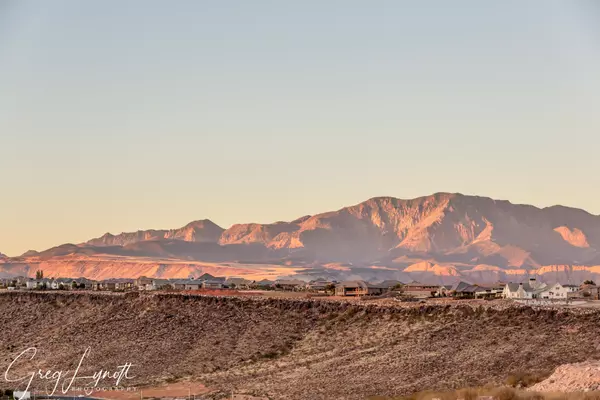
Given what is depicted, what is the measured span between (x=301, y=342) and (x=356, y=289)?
218 ft

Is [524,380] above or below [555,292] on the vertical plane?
below

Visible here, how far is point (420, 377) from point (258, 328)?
3707 centimetres

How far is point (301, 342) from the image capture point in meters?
98.5

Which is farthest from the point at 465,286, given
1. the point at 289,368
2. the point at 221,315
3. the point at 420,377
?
the point at 420,377

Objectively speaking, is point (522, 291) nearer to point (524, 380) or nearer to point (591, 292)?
point (591, 292)

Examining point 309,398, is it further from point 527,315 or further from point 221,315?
point 221,315

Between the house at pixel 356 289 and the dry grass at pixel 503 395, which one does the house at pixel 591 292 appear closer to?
the house at pixel 356 289

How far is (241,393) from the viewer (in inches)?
2943

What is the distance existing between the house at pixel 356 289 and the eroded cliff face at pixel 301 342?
38195mm

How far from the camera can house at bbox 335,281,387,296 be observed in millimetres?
158250
